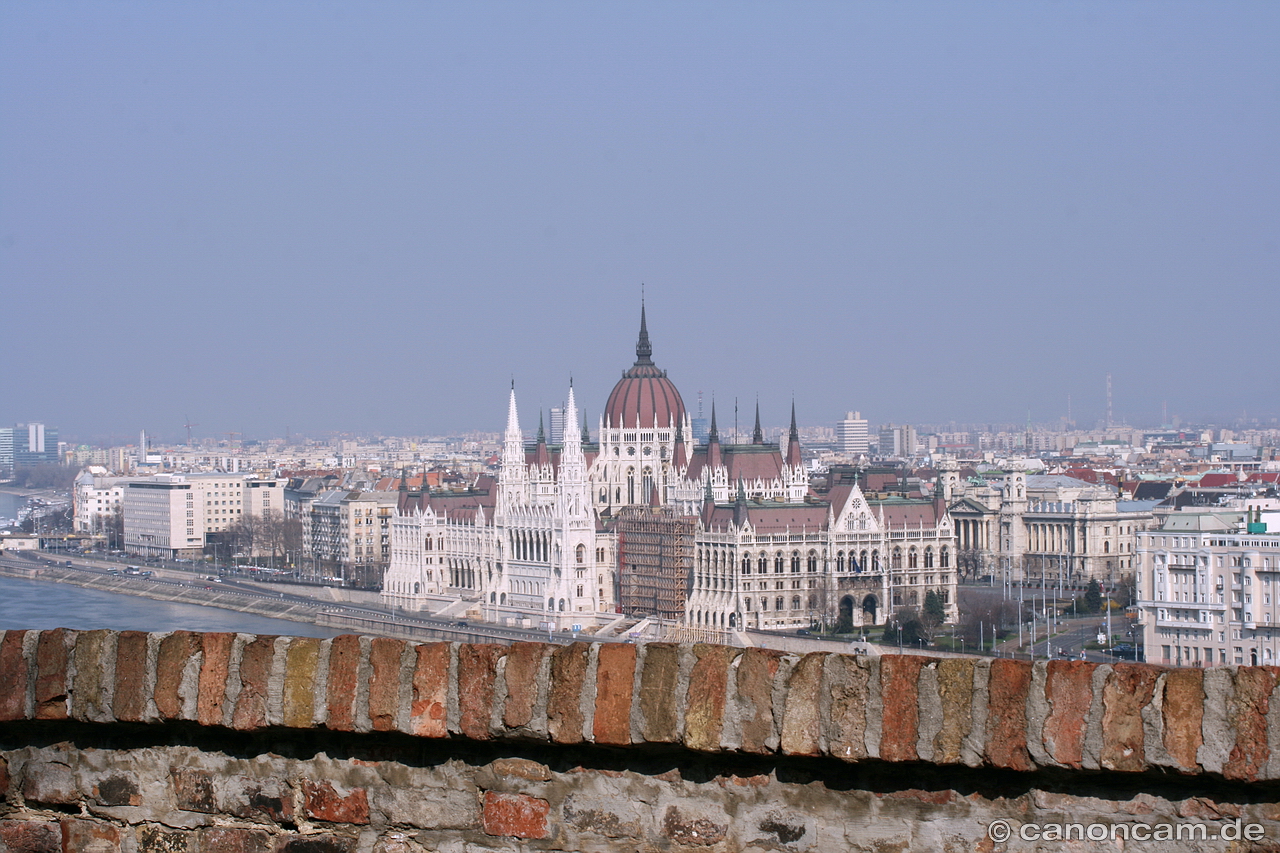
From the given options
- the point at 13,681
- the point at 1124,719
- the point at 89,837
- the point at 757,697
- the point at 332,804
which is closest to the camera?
the point at 1124,719

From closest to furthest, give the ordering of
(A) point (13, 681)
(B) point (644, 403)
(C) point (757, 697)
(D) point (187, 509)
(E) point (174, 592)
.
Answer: (C) point (757, 697), (A) point (13, 681), (B) point (644, 403), (E) point (174, 592), (D) point (187, 509)

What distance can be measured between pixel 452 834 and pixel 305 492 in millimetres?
146146

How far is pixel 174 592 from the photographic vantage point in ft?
369

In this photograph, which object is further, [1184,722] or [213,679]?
[213,679]

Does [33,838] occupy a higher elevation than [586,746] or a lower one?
lower

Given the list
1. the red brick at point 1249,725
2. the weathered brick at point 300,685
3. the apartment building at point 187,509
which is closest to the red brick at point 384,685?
the weathered brick at point 300,685

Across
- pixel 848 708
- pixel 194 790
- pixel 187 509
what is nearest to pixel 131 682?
pixel 194 790

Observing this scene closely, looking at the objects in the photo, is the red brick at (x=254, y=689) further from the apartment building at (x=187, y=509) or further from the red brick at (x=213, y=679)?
the apartment building at (x=187, y=509)

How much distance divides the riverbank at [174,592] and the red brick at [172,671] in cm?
9081

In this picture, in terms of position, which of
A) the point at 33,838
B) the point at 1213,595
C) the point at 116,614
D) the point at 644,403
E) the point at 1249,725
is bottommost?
the point at 116,614

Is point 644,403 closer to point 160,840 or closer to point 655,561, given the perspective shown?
point 655,561

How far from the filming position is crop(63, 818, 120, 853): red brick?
24.7 ft

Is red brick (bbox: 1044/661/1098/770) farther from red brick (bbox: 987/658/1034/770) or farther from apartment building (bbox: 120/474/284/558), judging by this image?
apartment building (bbox: 120/474/284/558)

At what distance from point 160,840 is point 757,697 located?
7.28 feet
